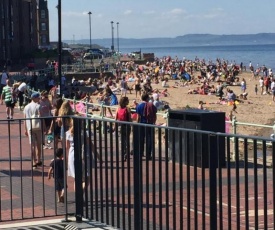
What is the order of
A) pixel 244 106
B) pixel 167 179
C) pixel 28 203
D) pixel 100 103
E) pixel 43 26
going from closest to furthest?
pixel 167 179, pixel 28 203, pixel 100 103, pixel 244 106, pixel 43 26

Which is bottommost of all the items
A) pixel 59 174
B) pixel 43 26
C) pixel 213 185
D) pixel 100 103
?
pixel 100 103

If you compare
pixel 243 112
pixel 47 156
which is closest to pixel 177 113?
pixel 47 156

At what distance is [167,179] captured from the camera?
6449 millimetres

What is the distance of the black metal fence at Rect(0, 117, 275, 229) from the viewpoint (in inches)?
221

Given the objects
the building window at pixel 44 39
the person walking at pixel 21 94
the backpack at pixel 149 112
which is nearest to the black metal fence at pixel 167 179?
the backpack at pixel 149 112

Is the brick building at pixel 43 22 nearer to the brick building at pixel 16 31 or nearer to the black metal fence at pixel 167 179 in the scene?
the brick building at pixel 16 31

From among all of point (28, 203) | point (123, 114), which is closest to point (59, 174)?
point (28, 203)

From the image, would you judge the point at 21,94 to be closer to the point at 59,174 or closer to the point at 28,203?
the point at 28,203

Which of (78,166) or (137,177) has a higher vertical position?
(137,177)

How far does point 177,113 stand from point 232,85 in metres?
47.9

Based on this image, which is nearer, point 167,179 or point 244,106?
point 167,179

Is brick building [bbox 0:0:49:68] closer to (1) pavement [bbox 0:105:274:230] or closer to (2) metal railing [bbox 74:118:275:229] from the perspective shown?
(1) pavement [bbox 0:105:274:230]

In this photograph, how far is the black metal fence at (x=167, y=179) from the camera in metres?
5.61

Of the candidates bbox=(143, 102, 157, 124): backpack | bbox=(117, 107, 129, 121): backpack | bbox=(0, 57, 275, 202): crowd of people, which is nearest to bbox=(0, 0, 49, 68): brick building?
bbox=(0, 57, 275, 202): crowd of people
